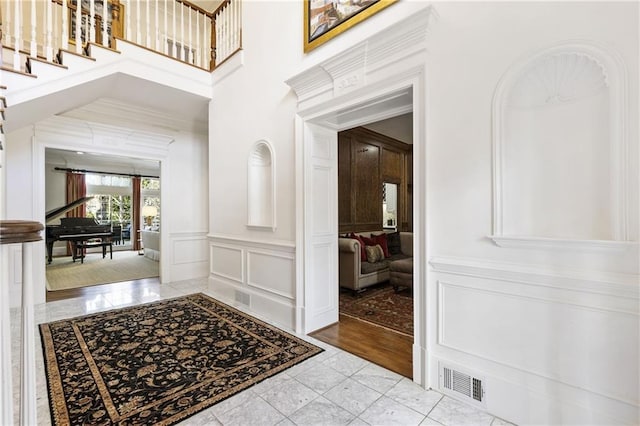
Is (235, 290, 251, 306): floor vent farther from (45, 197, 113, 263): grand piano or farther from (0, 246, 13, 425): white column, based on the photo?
(45, 197, 113, 263): grand piano

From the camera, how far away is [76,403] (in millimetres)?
1918

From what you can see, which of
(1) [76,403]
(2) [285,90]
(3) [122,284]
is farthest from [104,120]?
(1) [76,403]

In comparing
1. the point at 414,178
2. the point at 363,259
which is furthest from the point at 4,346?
the point at 363,259

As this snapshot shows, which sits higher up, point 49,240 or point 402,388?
point 49,240

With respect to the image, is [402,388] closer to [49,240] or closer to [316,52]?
[316,52]

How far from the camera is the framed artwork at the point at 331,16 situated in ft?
8.20

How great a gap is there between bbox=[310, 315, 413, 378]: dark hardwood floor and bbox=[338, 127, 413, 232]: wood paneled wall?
2.57 m

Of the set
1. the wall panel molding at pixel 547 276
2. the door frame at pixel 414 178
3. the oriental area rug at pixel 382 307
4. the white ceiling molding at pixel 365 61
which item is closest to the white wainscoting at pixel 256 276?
the door frame at pixel 414 178

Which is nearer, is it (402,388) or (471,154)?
(471,154)

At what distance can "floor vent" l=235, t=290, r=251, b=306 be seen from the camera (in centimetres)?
381

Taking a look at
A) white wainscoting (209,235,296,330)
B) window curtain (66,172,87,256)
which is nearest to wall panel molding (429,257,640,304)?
white wainscoting (209,235,296,330)

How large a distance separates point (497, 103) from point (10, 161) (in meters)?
5.72

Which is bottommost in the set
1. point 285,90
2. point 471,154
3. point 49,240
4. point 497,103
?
point 49,240

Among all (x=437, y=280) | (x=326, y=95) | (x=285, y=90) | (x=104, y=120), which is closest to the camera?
(x=437, y=280)
